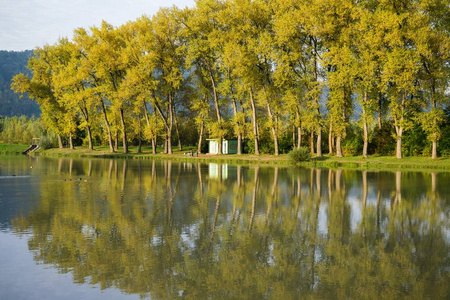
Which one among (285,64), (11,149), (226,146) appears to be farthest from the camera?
(11,149)

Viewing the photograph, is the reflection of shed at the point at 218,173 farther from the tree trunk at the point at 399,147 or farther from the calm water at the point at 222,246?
the tree trunk at the point at 399,147

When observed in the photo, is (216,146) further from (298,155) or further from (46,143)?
(46,143)

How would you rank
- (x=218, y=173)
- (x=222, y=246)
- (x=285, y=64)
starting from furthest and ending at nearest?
(x=285, y=64)
(x=218, y=173)
(x=222, y=246)

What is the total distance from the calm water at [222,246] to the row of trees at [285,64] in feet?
91.3

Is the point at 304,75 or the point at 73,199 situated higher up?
the point at 304,75

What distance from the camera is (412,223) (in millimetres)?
13898

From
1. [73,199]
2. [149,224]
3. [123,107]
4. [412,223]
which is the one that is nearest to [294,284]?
[149,224]

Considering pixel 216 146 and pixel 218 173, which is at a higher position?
pixel 216 146

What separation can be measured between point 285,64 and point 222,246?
4075 cm

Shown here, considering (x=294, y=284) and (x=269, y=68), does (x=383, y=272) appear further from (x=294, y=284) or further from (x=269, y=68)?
(x=269, y=68)

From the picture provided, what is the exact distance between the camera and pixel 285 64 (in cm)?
4934

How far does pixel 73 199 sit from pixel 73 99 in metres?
55.9

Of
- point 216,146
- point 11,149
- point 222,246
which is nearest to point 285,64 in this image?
point 216,146

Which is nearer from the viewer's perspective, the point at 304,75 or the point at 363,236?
the point at 363,236
